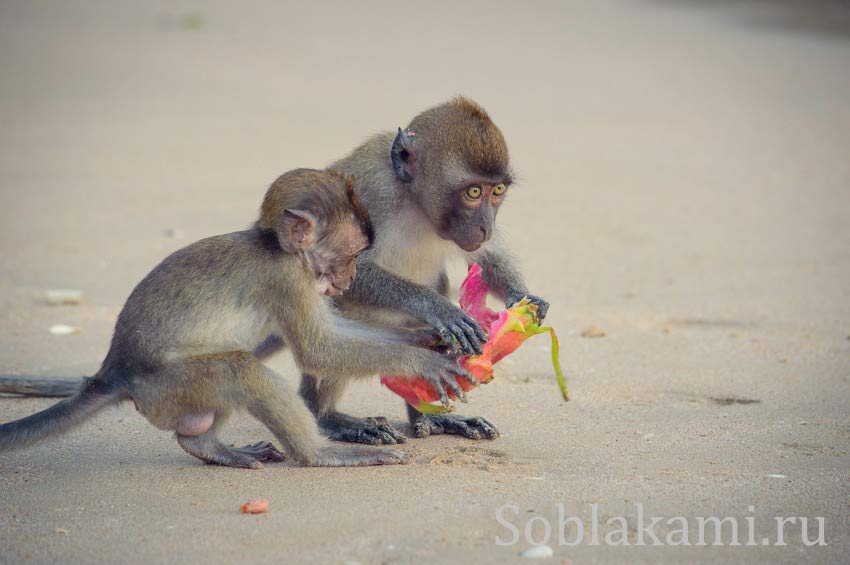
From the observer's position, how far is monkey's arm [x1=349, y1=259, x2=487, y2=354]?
5504mm

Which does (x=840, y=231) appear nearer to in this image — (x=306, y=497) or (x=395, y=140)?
(x=395, y=140)

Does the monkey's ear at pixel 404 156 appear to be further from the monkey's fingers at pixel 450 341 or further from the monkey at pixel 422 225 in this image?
the monkey's fingers at pixel 450 341

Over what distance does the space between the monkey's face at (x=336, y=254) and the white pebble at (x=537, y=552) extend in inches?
69.5

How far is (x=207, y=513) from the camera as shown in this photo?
4.56 m

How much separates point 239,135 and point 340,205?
9.19 meters

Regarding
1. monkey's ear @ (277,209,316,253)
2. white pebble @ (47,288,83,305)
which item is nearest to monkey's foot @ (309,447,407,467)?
monkey's ear @ (277,209,316,253)

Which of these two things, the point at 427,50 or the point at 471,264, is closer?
the point at 471,264

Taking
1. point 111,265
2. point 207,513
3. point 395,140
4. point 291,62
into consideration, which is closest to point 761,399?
point 395,140

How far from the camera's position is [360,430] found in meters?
5.93

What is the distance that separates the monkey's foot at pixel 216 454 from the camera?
5.23 m

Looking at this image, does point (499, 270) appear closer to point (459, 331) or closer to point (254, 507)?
point (459, 331)

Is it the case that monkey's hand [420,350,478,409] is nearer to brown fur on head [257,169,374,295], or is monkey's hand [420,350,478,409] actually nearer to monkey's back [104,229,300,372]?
brown fur on head [257,169,374,295]

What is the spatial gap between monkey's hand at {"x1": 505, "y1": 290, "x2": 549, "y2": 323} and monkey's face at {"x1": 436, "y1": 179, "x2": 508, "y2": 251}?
440mm

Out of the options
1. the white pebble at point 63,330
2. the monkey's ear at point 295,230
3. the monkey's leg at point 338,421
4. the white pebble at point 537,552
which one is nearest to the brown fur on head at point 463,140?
the monkey's ear at point 295,230
